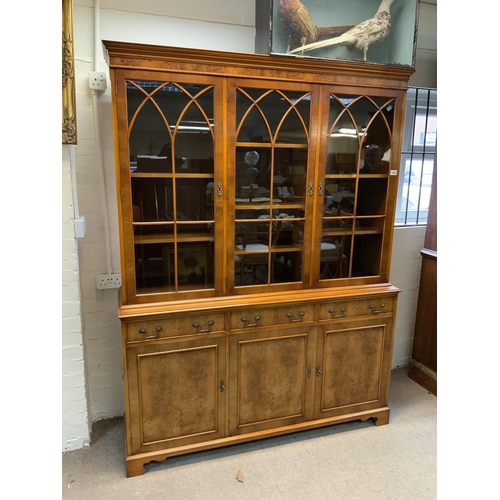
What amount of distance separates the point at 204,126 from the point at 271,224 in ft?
Result: 2.05

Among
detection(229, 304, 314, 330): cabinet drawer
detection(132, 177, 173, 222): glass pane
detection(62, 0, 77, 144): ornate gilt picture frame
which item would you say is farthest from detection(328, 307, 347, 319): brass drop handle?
detection(62, 0, 77, 144): ornate gilt picture frame

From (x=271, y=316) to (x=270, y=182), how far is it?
2.41 ft

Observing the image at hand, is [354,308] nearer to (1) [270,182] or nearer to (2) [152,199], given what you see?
(1) [270,182]

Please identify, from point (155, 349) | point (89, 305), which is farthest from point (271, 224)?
point (89, 305)

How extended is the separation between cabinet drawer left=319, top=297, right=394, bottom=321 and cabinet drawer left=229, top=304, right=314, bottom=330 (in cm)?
9

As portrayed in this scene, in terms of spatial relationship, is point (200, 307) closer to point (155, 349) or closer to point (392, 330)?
point (155, 349)

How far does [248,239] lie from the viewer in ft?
6.97

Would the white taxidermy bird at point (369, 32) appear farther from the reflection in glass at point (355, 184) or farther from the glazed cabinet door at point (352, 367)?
the glazed cabinet door at point (352, 367)

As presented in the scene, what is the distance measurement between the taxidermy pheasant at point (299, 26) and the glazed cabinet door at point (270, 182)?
22cm

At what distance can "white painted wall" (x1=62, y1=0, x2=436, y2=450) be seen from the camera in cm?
207

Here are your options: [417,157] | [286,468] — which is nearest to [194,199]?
[286,468]

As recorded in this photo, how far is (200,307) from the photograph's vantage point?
1.99m

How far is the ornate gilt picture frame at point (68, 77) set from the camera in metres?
1.79
